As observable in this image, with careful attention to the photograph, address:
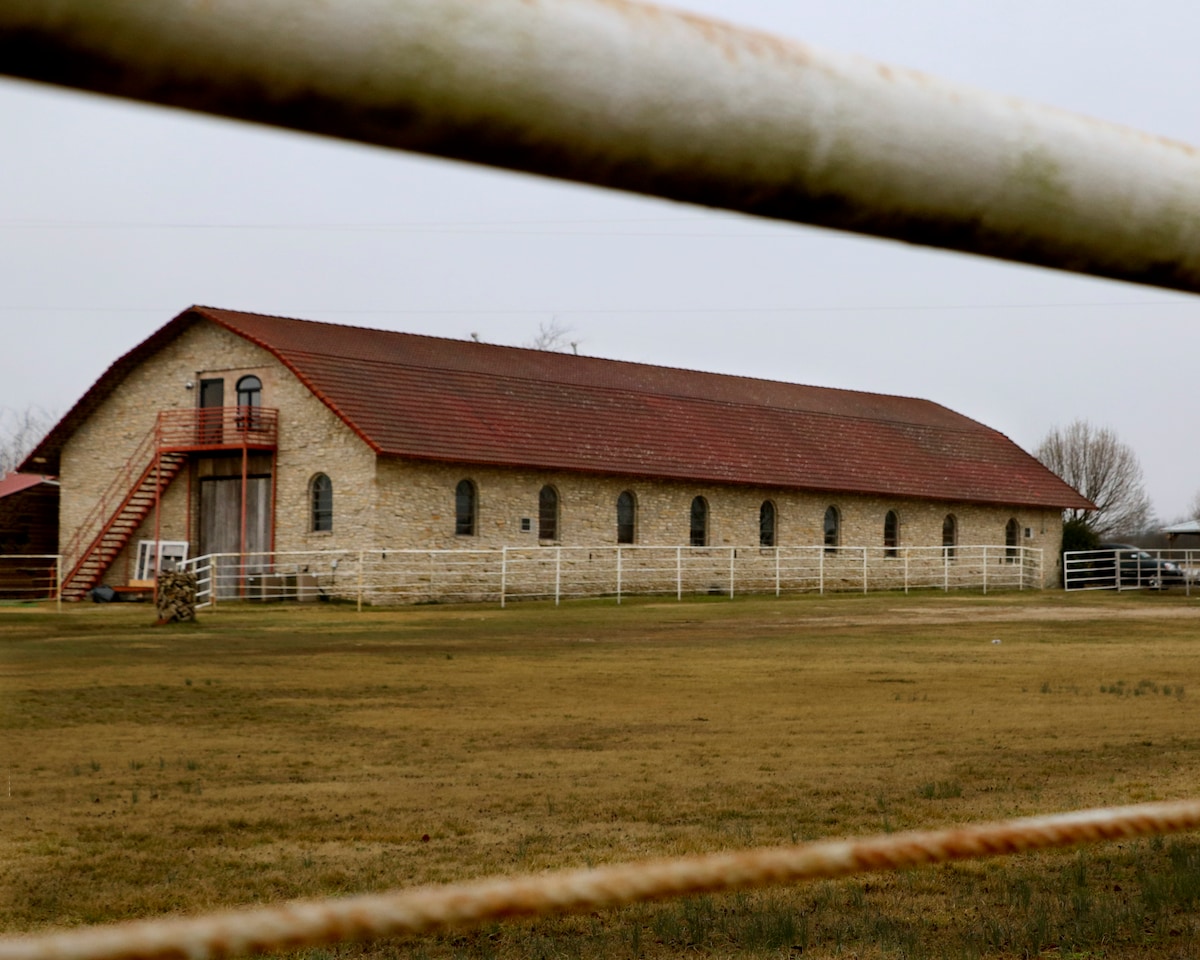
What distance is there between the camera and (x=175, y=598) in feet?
90.3

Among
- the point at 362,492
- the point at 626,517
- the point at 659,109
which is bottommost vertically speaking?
the point at 659,109

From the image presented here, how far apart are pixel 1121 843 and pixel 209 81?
8.33 meters

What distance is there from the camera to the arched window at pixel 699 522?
→ 4128 centimetres

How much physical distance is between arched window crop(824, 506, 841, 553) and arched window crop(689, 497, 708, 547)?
4.83 metres

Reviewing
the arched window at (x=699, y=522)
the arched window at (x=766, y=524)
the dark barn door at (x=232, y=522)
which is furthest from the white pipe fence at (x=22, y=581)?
the arched window at (x=766, y=524)

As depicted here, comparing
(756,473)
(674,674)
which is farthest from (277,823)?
(756,473)

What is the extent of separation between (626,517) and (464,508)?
5.26m

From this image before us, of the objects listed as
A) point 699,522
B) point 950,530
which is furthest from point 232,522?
point 950,530

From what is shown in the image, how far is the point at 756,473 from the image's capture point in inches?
1663

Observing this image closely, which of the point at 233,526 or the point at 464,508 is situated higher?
the point at 464,508

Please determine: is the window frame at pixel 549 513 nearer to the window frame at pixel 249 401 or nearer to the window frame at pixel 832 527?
the window frame at pixel 249 401

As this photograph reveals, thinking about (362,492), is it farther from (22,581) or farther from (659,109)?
(659,109)

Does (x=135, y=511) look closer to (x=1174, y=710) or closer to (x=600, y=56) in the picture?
(x=1174, y=710)

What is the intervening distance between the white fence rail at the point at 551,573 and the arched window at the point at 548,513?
2.06ft
